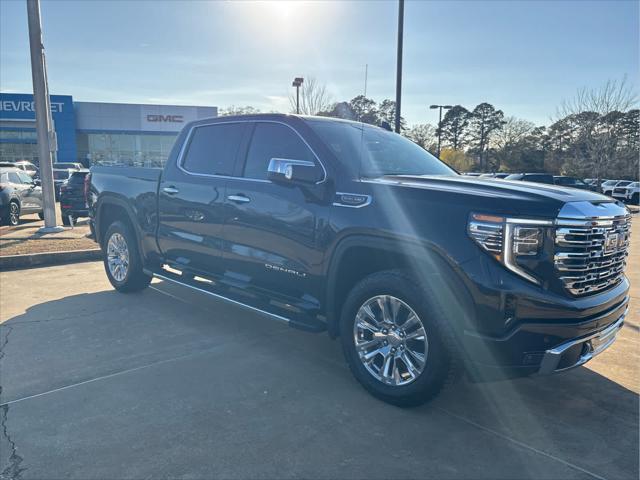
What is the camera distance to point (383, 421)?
3.28 m

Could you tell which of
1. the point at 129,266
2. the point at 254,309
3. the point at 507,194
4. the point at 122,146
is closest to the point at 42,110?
the point at 129,266

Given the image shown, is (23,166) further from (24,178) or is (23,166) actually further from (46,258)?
(46,258)

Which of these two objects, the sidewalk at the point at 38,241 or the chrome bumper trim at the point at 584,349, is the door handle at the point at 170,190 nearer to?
the sidewalk at the point at 38,241

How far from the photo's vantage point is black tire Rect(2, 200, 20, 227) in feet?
43.8

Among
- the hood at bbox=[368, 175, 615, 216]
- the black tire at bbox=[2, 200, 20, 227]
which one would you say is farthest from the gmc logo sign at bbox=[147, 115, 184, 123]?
the hood at bbox=[368, 175, 615, 216]

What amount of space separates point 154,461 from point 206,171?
2.99 m

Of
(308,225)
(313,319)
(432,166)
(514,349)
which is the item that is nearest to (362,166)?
(308,225)

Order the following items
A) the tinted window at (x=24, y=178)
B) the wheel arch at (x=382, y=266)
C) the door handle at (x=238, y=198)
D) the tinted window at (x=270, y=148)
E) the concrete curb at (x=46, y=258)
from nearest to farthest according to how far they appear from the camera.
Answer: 1. the wheel arch at (x=382, y=266)
2. the tinted window at (x=270, y=148)
3. the door handle at (x=238, y=198)
4. the concrete curb at (x=46, y=258)
5. the tinted window at (x=24, y=178)

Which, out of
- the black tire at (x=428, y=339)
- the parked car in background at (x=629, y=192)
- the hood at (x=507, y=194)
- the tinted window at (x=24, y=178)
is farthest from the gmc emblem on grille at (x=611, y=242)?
the parked car in background at (x=629, y=192)

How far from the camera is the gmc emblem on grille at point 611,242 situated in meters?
3.26

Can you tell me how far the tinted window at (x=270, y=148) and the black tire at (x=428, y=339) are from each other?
1.26 meters

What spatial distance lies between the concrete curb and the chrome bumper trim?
26.4 ft

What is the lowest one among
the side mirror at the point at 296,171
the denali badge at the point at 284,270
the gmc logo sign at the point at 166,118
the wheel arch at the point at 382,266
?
the denali badge at the point at 284,270

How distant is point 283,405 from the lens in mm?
3477
